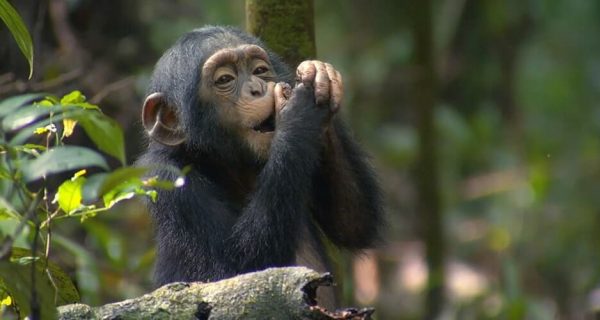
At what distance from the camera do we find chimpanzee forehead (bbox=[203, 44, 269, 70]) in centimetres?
513

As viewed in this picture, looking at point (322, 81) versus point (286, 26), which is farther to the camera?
point (286, 26)

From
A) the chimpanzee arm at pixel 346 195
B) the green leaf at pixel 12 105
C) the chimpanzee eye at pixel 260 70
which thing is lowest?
the chimpanzee arm at pixel 346 195

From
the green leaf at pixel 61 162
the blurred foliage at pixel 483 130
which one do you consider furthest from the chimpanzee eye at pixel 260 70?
the blurred foliage at pixel 483 130

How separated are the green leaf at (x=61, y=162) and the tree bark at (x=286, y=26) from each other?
8.87 ft

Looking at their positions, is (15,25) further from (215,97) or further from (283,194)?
(215,97)

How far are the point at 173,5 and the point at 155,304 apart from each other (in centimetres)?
588

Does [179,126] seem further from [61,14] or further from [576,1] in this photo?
[576,1]

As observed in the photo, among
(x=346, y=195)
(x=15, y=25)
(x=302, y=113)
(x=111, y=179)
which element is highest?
(x=15, y=25)

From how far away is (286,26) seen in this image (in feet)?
17.5

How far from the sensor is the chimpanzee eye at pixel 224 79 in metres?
5.14

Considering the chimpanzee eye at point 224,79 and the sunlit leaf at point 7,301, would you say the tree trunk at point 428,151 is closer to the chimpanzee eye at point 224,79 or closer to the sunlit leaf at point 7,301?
the chimpanzee eye at point 224,79

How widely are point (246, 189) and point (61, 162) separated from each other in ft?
8.58

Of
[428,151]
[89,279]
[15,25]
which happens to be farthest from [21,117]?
[428,151]

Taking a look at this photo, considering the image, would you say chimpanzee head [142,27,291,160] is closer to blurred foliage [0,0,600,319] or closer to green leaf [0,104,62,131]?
green leaf [0,104,62,131]
